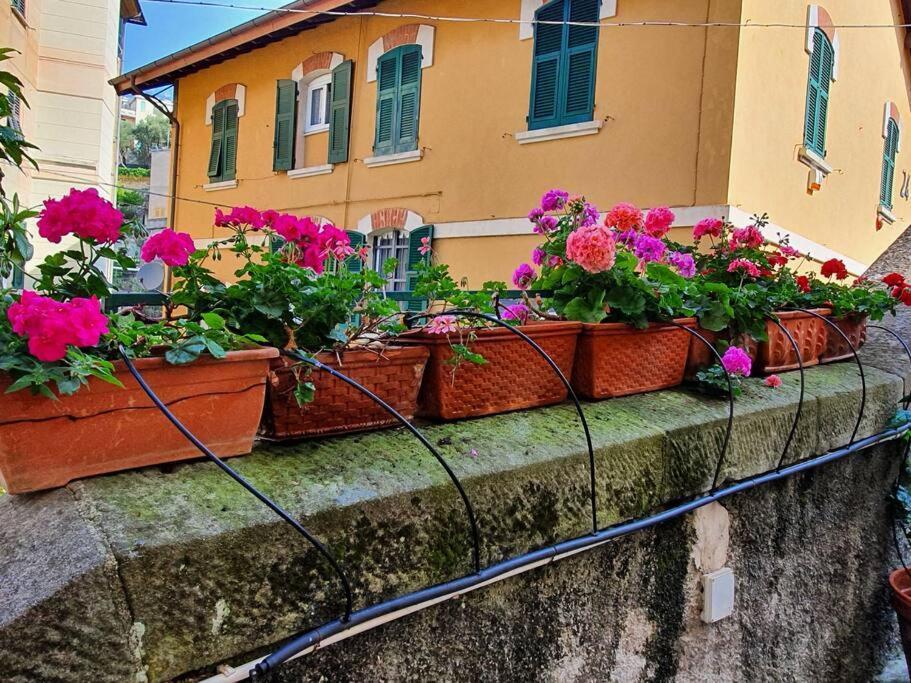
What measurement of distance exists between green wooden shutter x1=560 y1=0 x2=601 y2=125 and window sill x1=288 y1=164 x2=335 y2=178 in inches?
147

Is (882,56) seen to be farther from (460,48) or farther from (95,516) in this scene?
(95,516)

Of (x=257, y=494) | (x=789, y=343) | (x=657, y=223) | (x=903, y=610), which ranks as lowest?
(x=903, y=610)

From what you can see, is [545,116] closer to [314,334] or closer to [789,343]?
[789,343]

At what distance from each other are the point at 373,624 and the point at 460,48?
26.4 feet

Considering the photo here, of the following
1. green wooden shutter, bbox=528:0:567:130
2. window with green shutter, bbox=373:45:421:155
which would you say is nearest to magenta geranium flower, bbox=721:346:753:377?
green wooden shutter, bbox=528:0:567:130

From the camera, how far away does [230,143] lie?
1101 cm

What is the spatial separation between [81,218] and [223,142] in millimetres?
11007

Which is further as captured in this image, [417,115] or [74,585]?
[417,115]

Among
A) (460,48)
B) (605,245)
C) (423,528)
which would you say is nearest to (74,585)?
(423,528)

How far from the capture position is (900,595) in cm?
240

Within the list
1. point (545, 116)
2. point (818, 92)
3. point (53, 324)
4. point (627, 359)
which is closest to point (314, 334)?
point (53, 324)

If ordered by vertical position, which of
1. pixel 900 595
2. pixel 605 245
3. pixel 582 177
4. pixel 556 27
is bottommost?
pixel 900 595

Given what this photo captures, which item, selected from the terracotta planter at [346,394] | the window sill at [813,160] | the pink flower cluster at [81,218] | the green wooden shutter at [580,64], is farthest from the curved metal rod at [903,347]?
the window sill at [813,160]

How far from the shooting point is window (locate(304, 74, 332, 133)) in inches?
392
